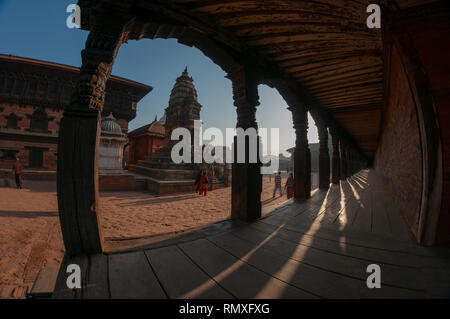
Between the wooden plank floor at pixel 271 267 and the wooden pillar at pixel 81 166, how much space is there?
0.21 metres

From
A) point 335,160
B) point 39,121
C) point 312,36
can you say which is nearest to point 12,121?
point 39,121

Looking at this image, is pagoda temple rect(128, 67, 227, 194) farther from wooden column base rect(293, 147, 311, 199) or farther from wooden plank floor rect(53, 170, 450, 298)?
wooden plank floor rect(53, 170, 450, 298)

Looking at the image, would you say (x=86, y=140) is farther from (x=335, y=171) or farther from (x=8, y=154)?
(x=8, y=154)

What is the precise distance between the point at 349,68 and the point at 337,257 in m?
3.52

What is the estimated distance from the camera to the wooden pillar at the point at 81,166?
1.55m

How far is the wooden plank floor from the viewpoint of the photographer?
1146mm

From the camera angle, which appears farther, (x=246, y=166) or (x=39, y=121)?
(x=39, y=121)

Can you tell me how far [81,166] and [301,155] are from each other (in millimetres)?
4314

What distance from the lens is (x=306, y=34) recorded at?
2416 millimetres

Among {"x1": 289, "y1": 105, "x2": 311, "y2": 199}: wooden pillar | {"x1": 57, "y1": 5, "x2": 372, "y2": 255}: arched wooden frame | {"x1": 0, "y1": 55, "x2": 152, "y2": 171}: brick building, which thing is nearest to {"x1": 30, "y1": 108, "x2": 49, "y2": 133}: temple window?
{"x1": 0, "y1": 55, "x2": 152, "y2": 171}: brick building

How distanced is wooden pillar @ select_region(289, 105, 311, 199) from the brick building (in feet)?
68.8

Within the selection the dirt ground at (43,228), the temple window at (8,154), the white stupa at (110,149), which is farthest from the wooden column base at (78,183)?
the temple window at (8,154)

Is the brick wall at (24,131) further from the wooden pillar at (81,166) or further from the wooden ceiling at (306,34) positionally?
the wooden ceiling at (306,34)
